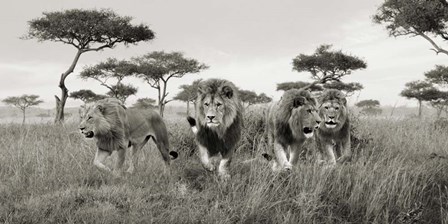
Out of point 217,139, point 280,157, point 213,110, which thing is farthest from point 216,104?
point 280,157

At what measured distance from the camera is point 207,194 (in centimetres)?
506

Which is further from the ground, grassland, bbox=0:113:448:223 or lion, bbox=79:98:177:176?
lion, bbox=79:98:177:176

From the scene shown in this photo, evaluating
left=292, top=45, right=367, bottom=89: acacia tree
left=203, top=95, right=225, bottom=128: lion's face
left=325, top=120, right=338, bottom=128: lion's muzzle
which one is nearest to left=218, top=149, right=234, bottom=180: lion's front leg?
left=203, top=95, right=225, bottom=128: lion's face

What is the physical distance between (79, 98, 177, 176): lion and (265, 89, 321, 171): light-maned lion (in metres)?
1.63

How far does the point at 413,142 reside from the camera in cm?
870

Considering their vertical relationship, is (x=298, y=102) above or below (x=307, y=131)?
above

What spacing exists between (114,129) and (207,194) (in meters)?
1.59

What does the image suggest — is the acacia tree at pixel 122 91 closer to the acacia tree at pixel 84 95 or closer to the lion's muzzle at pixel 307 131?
the acacia tree at pixel 84 95

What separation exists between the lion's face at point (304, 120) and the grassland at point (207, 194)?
48 centimetres

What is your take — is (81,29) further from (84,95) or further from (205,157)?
(205,157)

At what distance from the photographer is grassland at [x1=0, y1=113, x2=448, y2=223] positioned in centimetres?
463

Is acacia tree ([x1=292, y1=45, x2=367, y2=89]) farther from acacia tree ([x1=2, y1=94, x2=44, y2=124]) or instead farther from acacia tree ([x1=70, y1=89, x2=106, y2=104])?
acacia tree ([x1=2, y1=94, x2=44, y2=124])

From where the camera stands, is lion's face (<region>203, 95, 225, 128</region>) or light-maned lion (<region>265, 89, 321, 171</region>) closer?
lion's face (<region>203, 95, 225, 128</region>)

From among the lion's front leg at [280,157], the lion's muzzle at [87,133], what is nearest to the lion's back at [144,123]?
the lion's muzzle at [87,133]
